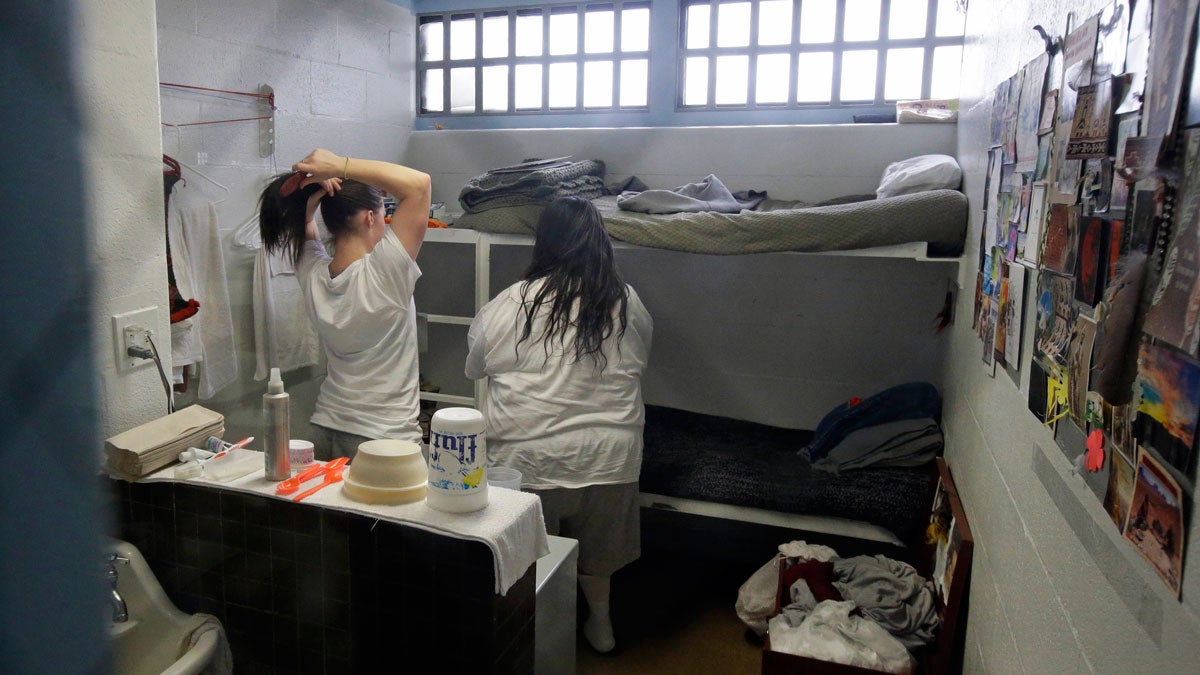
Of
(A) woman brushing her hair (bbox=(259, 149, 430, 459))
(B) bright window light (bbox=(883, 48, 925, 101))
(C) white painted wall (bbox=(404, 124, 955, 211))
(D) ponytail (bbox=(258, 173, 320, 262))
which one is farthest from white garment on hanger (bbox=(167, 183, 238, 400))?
(B) bright window light (bbox=(883, 48, 925, 101))

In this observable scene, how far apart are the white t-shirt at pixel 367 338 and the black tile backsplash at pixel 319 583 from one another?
0.73 metres

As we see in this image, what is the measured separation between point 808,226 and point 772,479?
832mm

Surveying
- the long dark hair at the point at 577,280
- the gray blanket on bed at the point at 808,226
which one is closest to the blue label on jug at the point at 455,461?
the long dark hair at the point at 577,280

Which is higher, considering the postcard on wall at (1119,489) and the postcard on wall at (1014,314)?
the postcard on wall at (1014,314)

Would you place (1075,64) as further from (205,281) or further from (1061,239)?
(205,281)

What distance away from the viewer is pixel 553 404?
209 cm

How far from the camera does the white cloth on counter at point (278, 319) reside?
2547mm

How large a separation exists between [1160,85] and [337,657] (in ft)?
4.25

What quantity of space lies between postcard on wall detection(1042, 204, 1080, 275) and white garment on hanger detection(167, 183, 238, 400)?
83.0 inches

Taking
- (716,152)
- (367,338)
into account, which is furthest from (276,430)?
(716,152)

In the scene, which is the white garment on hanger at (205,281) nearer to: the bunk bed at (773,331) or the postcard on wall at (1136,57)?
the bunk bed at (773,331)

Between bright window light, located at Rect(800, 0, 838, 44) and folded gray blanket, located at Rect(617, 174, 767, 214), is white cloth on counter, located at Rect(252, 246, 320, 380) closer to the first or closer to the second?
folded gray blanket, located at Rect(617, 174, 767, 214)

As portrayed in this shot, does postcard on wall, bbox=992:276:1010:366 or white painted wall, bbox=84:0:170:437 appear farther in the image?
postcard on wall, bbox=992:276:1010:366

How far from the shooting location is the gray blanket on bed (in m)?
2.26
